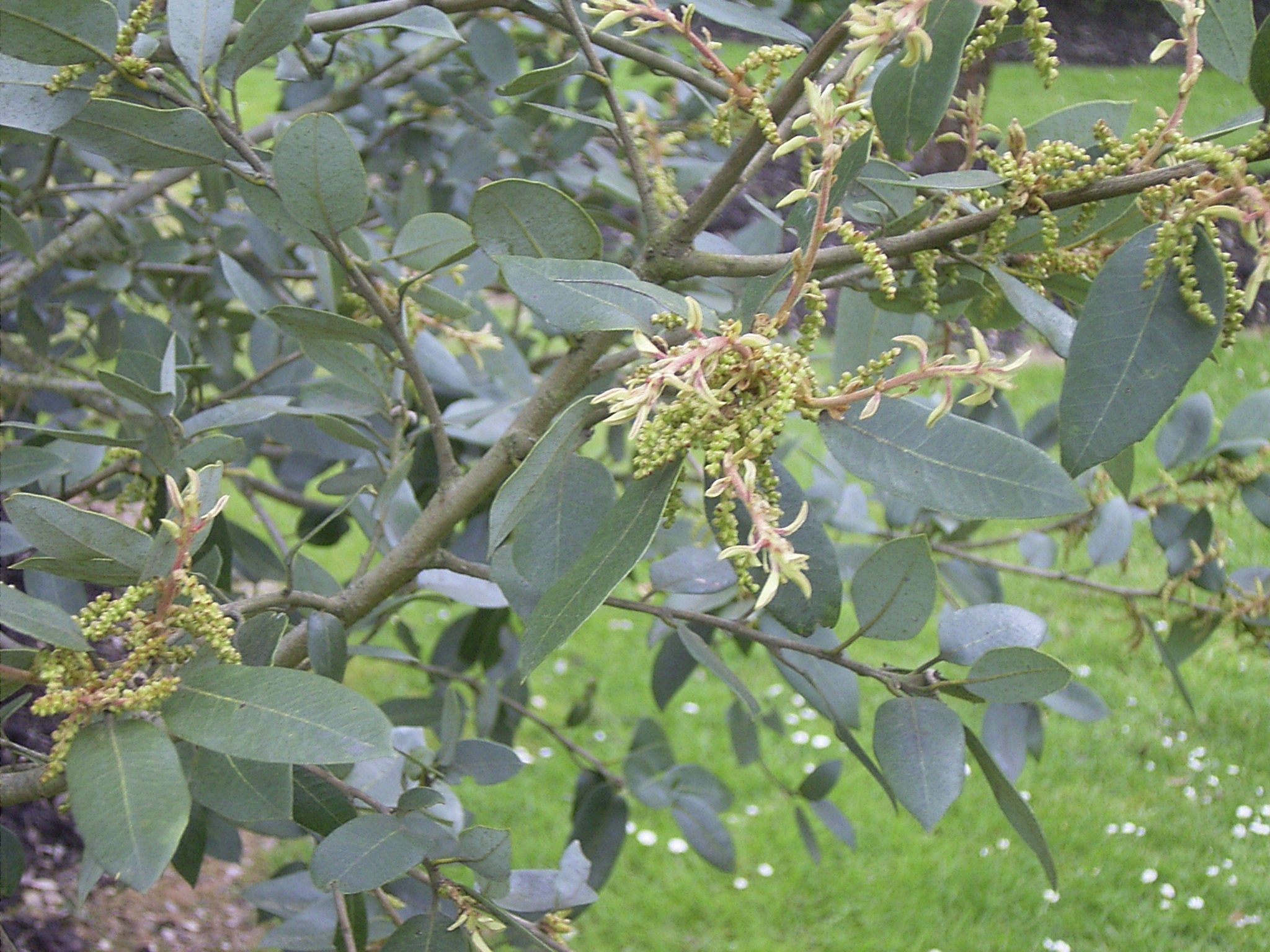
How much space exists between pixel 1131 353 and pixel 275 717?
491 mm

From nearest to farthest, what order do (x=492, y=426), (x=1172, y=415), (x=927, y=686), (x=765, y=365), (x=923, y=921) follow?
(x=765, y=365)
(x=927, y=686)
(x=492, y=426)
(x=1172, y=415)
(x=923, y=921)

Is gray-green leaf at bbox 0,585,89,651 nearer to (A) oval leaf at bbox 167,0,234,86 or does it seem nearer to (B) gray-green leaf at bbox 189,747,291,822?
(B) gray-green leaf at bbox 189,747,291,822

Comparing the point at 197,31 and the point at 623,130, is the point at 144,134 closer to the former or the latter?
the point at 197,31

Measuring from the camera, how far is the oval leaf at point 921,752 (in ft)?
2.34

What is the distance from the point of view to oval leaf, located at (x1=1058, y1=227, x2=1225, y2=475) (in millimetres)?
563

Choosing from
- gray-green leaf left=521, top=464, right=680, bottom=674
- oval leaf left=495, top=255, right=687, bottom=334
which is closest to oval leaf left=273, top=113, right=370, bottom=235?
oval leaf left=495, top=255, right=687, bottom=334

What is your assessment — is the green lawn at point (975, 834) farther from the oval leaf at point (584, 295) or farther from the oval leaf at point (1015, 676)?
the oval leaf at point (584, 295)

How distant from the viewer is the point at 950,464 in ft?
1.85

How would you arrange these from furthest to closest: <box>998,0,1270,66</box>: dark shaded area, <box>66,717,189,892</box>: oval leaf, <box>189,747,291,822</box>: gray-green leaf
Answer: <box>998,0,1270,66</box>: dark shaded area → <box>189,747,291,822</box>: gray-green leaf → <box>66,717,189,892</box>: oval leaf

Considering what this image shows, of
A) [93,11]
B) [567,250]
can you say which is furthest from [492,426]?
[93,11]

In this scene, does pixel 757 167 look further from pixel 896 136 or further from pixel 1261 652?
pixel 1261 652

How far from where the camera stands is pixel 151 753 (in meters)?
0.57

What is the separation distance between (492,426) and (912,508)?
60cm

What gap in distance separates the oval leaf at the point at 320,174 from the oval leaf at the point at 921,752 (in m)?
0.49
